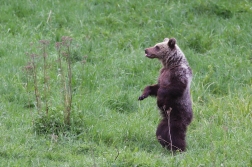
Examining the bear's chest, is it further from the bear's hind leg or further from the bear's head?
the bear's hind leg

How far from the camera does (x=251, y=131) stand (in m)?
8.39

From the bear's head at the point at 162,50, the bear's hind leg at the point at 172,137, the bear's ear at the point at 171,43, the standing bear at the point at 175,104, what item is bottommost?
the bear's hind leg at the point at 172,137

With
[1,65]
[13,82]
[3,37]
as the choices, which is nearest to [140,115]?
[13,82]

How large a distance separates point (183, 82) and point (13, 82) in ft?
10.5

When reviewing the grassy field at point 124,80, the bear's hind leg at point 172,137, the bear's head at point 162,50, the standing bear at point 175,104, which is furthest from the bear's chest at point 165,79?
the grassy field at point 124,80

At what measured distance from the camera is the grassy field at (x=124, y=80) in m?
7.23

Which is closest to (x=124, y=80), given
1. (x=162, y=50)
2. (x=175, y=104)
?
(x=162, y=50)

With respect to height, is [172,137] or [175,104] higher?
[175,104]

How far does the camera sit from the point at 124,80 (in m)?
10.1

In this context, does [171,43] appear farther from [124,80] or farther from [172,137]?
[124,80]

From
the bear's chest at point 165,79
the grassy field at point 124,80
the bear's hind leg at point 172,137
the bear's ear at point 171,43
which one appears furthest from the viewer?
the bear's ear at point 171,43

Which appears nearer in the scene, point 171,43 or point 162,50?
point 171,43

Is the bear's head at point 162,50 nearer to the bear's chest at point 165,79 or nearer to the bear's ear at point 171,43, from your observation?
the bear's ear at point 171,43

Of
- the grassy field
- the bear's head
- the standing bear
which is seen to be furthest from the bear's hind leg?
the bear's head
